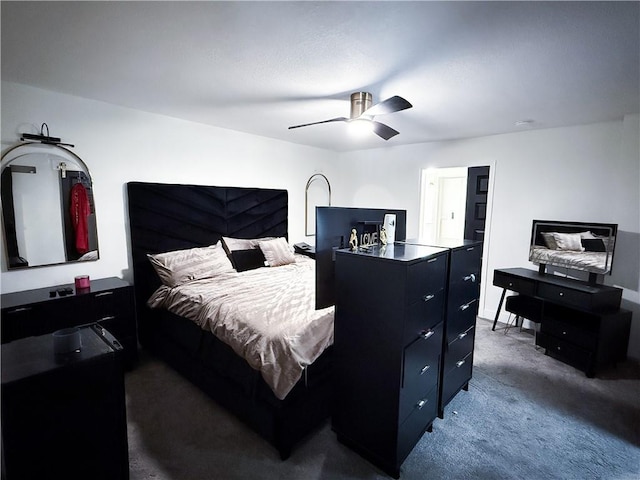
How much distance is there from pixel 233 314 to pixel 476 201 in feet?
12.4

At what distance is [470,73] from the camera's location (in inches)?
80.4

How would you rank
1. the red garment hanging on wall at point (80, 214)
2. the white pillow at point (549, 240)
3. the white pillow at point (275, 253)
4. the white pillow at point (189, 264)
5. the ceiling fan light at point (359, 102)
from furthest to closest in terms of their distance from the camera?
the white pillow at point (275, 253) → the white pillow at point (549, 240) → the white pillow at point (189, 264) → the red garment hanging on wall at point (80, 214) → the ceiling fan light at point (359, 102)

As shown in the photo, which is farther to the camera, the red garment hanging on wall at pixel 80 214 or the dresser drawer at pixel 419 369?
the red garment hanging on wall at pixel 80 214

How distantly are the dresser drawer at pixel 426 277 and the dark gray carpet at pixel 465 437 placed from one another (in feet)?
3.34

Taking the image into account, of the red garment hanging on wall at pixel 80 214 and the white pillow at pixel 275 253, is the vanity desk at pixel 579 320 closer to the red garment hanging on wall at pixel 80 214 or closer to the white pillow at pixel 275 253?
the white pillow at pixel 275 253

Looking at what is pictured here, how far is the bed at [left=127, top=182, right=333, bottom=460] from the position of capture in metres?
1.82

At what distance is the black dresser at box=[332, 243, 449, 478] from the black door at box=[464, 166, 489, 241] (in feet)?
9.22

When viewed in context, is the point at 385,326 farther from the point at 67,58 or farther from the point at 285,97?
the point at 67,58

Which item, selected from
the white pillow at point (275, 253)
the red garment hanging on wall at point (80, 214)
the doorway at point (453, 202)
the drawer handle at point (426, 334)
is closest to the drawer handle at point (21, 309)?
the red garment hanging on wall at point (80, 214)

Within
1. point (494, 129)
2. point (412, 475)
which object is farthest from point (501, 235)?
point (412, 475)

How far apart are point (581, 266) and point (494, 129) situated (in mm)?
1761

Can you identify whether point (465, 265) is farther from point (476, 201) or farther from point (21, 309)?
point (21, 309)

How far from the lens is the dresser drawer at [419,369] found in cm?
167

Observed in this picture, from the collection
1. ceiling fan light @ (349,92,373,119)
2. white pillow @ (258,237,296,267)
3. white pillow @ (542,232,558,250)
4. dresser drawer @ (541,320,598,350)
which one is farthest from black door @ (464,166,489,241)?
white pillow @ (258,237,296,267)
